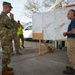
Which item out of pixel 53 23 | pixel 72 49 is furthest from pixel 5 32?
pixel 53 23

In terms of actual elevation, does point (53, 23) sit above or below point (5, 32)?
above

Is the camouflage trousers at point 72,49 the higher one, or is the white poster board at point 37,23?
the white poster board at point 37,23

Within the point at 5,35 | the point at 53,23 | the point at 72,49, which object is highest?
the point at 53,23

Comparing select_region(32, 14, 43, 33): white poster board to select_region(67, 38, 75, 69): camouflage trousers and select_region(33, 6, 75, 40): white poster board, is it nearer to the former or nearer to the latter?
select_region(33, 6, 75, 40): white poster board

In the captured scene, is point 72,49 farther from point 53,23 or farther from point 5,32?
point 53,23

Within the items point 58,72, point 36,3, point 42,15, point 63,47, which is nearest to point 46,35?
point 42,15

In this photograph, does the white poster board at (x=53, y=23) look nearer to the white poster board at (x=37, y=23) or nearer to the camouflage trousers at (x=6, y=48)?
the white poster board at (x=37, y=23)

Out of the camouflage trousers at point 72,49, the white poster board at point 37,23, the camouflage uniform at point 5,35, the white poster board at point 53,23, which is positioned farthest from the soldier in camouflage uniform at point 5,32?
the white poster board at point 37,23

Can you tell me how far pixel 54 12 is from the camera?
9242 mm

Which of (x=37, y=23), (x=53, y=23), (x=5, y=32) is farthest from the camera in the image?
(x=37, y=23)

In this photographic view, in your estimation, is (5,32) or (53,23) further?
(53,23)

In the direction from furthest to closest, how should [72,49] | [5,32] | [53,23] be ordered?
1. [53,23]
2. [72,49]
3. [5,32]

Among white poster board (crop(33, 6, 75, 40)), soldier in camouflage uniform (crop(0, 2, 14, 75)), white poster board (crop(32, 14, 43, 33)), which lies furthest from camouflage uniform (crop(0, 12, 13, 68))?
white poster board (crop(32, 14, 43, 33))

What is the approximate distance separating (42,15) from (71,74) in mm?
4340
